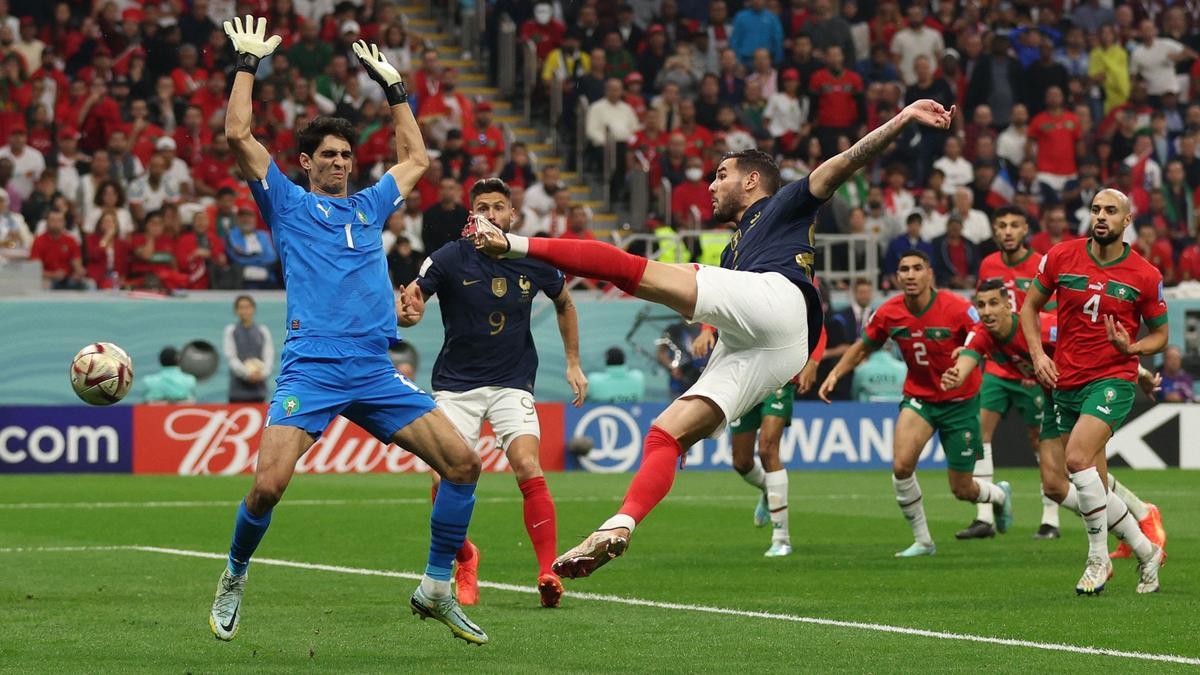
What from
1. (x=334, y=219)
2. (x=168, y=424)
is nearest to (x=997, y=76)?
(x=168, y=424)

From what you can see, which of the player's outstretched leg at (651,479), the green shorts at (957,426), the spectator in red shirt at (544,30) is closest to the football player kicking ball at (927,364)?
the green shorts at (957,426)

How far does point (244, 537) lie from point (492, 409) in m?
2.65

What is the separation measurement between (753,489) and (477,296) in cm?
960

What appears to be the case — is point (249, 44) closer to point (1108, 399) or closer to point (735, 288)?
point (735, 288)

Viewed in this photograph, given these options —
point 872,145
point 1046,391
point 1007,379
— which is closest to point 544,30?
point 1007,379

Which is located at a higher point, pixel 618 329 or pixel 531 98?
pixel 531 98

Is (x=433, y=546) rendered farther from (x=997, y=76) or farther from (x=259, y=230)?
(x=997, y=76)

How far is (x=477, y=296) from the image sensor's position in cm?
1112

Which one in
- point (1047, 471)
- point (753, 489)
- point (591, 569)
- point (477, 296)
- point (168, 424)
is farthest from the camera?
point (168, 424)

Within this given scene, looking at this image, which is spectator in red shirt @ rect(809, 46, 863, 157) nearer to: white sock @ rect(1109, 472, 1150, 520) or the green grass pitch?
the green grass pitch

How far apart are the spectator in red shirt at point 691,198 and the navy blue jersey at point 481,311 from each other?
15.0m

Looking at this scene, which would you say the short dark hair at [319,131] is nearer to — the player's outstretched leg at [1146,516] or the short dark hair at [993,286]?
the player's outstretched leg at [1146,516]

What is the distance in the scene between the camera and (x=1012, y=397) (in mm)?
15133

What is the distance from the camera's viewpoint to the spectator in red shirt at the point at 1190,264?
88.2 ft
